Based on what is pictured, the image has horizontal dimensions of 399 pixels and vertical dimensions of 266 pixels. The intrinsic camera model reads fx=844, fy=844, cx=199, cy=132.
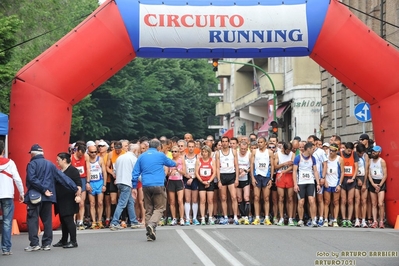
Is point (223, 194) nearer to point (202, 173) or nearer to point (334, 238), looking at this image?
point (202, 173)

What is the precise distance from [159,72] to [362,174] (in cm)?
5874

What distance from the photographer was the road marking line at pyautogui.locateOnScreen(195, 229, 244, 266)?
11669mm

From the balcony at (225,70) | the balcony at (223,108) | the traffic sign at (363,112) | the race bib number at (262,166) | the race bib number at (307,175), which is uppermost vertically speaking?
the balcony at (225,70)

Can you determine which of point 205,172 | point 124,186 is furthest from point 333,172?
point 124,186

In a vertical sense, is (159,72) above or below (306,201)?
above

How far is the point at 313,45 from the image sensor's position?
18.2 m

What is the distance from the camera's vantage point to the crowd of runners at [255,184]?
60.8 feet

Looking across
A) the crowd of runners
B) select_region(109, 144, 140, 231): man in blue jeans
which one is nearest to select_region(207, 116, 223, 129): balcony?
the crowd of runners

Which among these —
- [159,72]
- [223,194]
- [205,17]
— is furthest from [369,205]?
[159,72]

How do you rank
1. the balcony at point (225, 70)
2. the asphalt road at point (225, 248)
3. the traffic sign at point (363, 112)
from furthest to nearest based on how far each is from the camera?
1. the balcony at point (225, 70)
2. the traffic sign at point (363, 112)
3. the asphalt road at point (225, 248)

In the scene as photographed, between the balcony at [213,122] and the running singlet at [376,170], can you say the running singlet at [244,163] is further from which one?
the balcony at [213,122]

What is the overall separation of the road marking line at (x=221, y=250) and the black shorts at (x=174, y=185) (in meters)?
2.49

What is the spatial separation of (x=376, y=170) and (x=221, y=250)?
642 centimetres

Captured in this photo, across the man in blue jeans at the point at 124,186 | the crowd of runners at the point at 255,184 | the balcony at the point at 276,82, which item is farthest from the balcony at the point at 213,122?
the man in blue jeans at the point at 124,186
